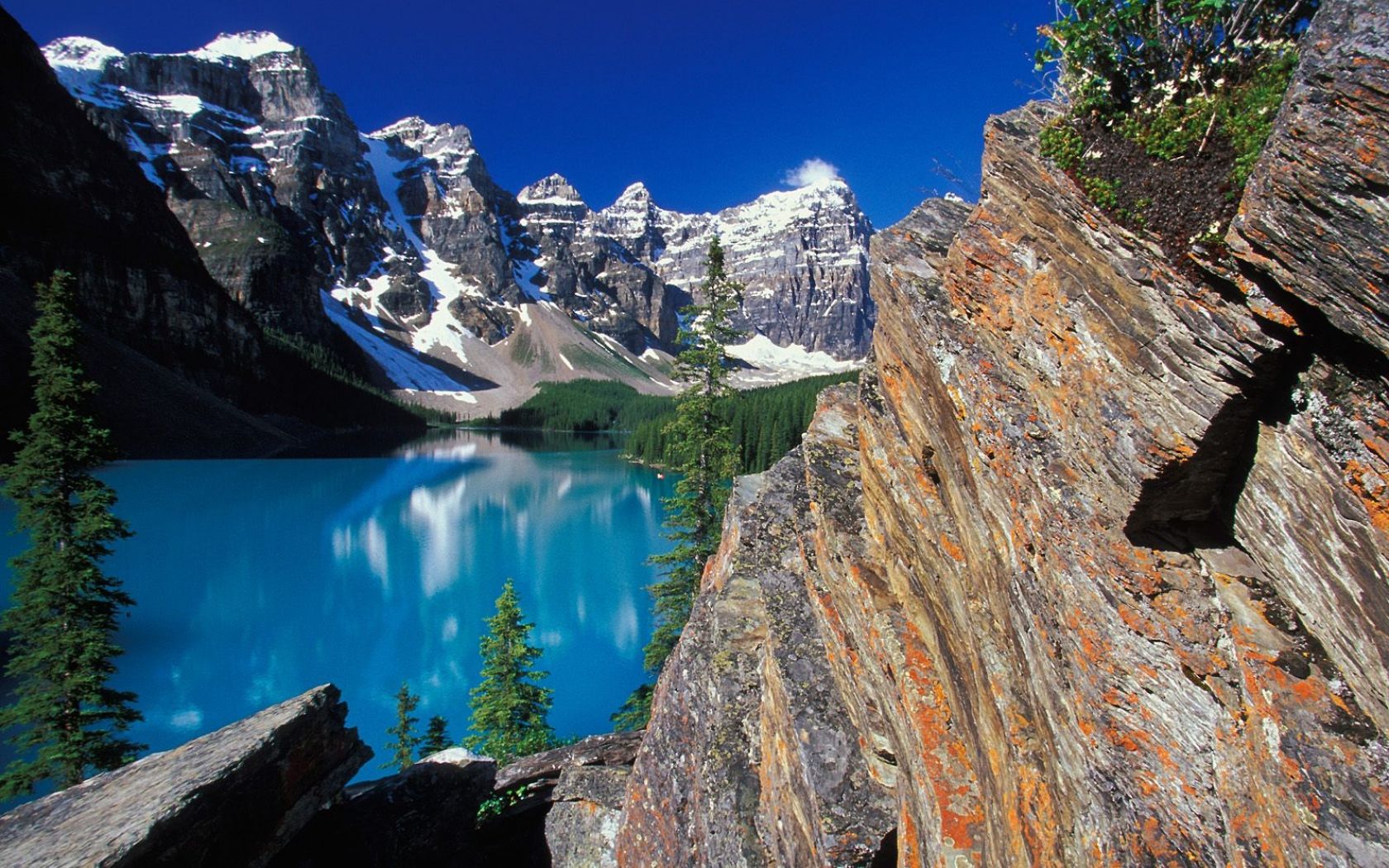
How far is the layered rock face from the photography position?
7.75ft

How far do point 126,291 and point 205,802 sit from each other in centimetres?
12597

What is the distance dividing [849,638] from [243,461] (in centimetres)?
9465

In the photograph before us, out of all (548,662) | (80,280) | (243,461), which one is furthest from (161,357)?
(548,662)

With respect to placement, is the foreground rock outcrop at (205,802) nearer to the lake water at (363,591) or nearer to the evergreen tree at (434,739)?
the evergreen tree at (434,739)

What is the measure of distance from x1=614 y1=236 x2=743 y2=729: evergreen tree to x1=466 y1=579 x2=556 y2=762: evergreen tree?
8.92 ft

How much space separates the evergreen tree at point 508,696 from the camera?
1520 cm

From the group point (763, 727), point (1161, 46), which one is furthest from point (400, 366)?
point (1161, 46)

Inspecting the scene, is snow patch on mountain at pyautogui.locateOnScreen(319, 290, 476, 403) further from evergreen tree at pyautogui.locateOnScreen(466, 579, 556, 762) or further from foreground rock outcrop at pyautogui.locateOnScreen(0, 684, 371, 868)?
foreground rock outcrop at pyautogui.locateOnScreen(0, 684, 371, 868)

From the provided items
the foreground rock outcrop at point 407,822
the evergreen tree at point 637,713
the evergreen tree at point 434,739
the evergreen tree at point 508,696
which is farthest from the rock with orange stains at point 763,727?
the evergreen tree at point 434,739

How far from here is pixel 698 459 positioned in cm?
1848

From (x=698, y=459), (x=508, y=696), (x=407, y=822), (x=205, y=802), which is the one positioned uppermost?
(x=698, y=459)

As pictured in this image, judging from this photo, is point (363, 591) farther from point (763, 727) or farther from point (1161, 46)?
point (1161, 46)

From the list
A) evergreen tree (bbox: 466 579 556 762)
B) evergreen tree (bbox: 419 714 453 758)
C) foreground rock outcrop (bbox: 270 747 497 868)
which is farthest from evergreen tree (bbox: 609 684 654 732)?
foreground rock outcrop (bbox: 270 747 497 868)

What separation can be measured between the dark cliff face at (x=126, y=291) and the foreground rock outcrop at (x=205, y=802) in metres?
78.9
